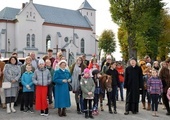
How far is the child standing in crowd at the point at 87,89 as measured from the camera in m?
8.61

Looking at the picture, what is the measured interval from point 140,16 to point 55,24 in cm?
2972

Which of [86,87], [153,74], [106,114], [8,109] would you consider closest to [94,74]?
[86,87]

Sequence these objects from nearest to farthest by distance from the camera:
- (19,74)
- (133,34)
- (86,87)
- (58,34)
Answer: (86,87) < (19,74) < (133,34) < (58,34)

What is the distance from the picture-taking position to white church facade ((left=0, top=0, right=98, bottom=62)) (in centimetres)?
4978

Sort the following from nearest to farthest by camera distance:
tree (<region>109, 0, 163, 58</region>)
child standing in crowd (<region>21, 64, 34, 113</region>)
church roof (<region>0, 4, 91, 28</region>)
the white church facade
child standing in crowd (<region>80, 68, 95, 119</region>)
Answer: child standing in crowd (<region>80, 68, 95, 119</region>), child standing in crowd (<region>21, 64, 34, 113</region>), tree (<region>109, 0, 163, 58</region>), the white church facade, church roof (<region>0, 4, 91, 28</region>)

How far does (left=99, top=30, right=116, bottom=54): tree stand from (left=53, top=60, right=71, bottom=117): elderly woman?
57.6 metres

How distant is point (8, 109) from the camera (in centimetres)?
898

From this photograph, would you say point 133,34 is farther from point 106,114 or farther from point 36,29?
point 36,29

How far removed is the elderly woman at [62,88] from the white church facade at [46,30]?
40.8 metres

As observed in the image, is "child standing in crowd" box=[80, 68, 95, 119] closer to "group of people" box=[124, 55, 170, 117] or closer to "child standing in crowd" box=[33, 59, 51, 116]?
"child standing in crowd" box=[33, 59, 51, 116]

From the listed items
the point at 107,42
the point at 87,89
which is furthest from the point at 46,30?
the point at 87,89

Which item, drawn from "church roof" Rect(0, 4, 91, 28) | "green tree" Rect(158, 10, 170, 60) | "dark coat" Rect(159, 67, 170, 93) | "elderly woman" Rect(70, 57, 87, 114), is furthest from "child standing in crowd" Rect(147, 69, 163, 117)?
"church roof" Rect(0, 4, 91, 28)

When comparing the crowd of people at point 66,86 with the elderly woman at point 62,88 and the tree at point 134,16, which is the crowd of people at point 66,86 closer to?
the elderly woman at point 62,88

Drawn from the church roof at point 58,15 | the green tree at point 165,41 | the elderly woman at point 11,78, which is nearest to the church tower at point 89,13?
the church roof at point 58,15
